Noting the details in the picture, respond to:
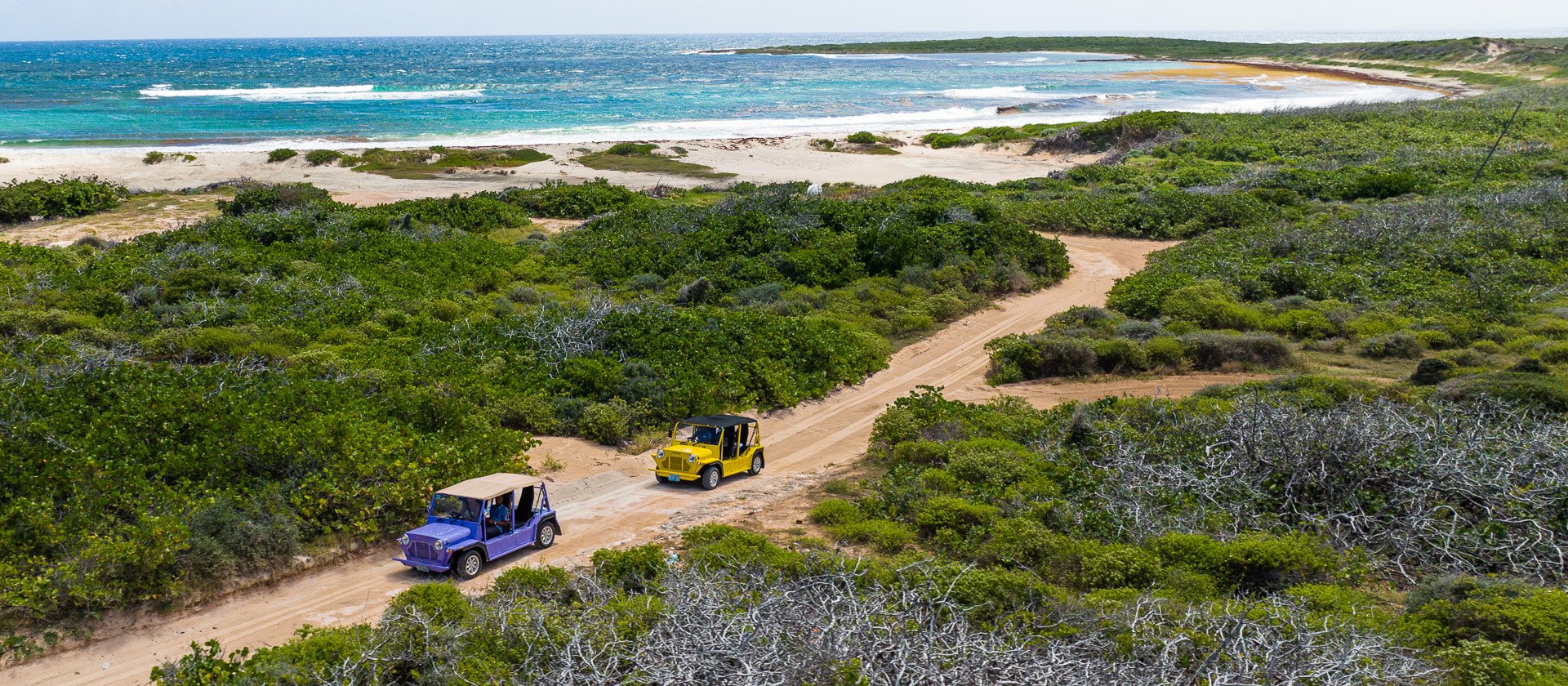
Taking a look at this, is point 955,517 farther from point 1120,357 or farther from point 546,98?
point 546,98

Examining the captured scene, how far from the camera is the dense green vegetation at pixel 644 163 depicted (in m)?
49.5

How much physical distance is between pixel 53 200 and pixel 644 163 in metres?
25.0

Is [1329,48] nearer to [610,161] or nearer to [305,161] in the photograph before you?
[610,161]

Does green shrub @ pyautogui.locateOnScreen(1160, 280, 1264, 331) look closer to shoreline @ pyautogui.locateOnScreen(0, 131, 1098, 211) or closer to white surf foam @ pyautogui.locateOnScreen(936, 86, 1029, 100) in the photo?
shoreline @ pyautogui.locateOnScreen(0, 131, 1098, 211)

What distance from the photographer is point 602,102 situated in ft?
289

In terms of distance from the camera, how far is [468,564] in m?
12.0

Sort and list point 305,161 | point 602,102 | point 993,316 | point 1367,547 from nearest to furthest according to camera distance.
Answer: point 1367,547
point 993,316
point 305,161
point 602,102

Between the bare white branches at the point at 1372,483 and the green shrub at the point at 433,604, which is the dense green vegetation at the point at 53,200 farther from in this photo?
the bare white branches at the point at 1372,483

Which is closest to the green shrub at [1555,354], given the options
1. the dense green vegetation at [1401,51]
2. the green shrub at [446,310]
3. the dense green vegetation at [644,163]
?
the green shrub at [446,310]

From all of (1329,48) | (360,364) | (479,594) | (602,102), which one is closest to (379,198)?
(360,364)

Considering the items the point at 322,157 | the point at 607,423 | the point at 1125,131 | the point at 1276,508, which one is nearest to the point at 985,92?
the point at 1125,131

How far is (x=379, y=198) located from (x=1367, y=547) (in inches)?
1479

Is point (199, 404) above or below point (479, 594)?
above

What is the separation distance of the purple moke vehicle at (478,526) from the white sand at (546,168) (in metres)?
31.1
